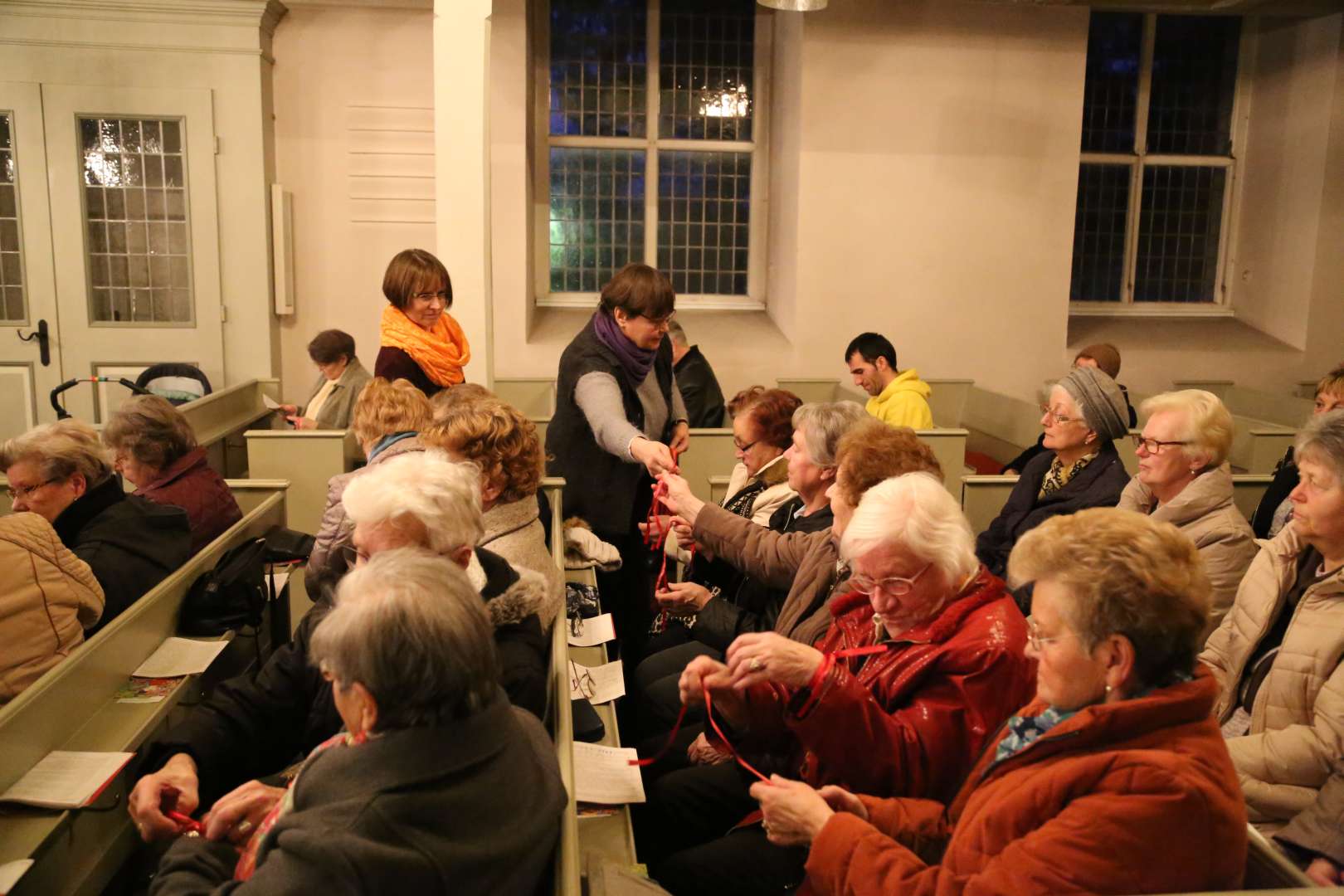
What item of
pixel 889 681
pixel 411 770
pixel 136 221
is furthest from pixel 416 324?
pixel 136 221

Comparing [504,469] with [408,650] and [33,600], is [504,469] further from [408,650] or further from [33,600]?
[408,650]

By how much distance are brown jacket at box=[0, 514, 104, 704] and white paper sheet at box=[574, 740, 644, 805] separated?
3.62ft

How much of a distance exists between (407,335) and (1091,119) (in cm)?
608

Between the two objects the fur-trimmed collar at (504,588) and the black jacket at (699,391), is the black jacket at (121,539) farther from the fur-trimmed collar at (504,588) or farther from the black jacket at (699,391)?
the black jacket at (699,391)

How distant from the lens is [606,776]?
6.84ft

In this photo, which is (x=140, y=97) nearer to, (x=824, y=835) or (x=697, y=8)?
(x=697, y=8)

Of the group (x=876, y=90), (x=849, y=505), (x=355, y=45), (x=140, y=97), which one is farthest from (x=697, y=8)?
(x=849, y=505)

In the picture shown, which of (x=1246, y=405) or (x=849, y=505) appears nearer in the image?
(x=849, y=505)

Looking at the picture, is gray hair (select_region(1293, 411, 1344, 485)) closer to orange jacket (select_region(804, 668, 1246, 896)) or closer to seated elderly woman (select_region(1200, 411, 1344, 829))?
seated elderly woman (select_region(1200, 411, 1344, 829))

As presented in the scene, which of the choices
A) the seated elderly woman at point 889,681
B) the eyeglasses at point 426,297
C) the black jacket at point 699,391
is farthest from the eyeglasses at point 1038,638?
the black jacket at point 699,391

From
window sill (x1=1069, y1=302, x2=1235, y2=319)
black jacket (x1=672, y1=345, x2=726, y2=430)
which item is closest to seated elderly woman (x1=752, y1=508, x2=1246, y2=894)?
black jacket (x1=672, y1=345, x2=726, y2=430)

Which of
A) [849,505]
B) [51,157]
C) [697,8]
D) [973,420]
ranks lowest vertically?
[973,420]

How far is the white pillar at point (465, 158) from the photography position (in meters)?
4.12

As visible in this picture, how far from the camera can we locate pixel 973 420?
6.83 metres
